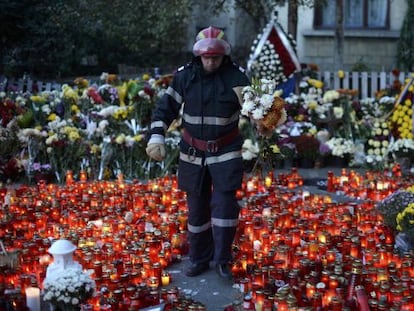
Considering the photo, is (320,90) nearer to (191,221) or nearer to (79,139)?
(79,139)

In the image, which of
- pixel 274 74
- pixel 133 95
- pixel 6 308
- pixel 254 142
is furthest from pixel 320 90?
pixel 6 308

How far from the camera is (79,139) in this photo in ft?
29.4

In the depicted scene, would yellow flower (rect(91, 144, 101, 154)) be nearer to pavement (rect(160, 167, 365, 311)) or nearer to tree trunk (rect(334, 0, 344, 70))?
pavement (rect(160, 167, 365, 311))

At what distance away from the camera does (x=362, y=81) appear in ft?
40.9

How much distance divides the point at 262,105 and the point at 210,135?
1.52 ft

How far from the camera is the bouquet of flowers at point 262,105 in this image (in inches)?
183

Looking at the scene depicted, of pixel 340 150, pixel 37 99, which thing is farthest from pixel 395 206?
pixel 37 99

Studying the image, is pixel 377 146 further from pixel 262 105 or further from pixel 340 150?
pixel 262 105

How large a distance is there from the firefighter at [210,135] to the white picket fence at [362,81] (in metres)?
7.65

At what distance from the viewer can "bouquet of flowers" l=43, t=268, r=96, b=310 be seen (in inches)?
155

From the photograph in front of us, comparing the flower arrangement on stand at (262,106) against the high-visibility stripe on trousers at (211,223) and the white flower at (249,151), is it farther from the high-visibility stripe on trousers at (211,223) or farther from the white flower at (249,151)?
the white flower at (249,151)

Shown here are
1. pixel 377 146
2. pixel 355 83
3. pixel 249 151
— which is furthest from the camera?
pixel 355 83

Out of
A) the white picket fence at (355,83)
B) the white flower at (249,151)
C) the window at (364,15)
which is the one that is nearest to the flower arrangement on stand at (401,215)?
the white flower at (249,151)

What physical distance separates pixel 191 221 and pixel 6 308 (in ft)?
4.85
